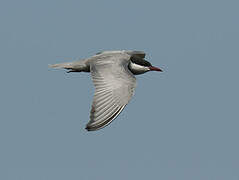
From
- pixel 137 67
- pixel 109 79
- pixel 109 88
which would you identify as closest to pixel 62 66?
pixel 137 67

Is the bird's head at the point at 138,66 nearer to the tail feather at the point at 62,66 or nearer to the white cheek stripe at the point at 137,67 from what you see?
the white cheek stripe at the point at 137,67

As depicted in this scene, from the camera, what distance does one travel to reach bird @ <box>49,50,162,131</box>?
9.45 metres

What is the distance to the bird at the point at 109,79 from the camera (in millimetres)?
9445

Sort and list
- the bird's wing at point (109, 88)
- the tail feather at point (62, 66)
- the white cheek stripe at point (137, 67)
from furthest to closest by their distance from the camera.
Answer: the white cheek stripe at point (137, 67) → the tail feather at point (62, 66) → the bird's wing at point (109, 88)

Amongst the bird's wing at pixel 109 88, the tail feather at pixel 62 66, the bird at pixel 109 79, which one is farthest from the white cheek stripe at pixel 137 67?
the tail feather at pixel 62 66

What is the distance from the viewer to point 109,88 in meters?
10.4

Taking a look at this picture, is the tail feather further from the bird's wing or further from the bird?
the bird's wing

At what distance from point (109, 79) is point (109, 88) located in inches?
17.5

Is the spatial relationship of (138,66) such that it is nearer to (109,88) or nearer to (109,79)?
(109,79)

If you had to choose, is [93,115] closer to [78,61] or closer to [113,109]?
[113,109]

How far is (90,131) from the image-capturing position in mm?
9023

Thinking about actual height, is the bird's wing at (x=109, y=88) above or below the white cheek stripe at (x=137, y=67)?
below

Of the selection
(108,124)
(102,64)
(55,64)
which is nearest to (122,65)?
(102,64)

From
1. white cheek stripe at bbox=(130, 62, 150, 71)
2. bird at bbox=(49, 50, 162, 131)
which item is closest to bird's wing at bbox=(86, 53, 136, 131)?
bird at bbox=(49, 50, 162, 131)
